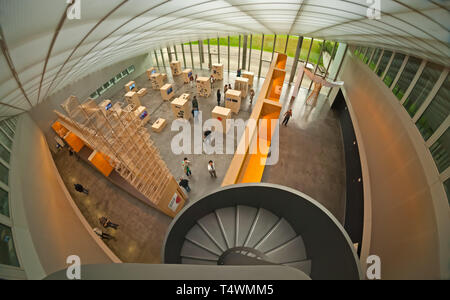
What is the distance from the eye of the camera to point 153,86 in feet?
44.8

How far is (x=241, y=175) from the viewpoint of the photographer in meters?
4.77

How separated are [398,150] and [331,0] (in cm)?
362

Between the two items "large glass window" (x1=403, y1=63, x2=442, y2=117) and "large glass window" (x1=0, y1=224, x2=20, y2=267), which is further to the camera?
"large glass window" (x1=403, y1=63, x2=442, y2=117)

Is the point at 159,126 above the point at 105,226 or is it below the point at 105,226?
above

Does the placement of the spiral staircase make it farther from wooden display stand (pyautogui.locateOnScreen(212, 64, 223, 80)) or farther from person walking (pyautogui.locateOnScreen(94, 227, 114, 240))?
wooden display stand (pyautogui.locateOnScreen(212, 64, 223, 80))

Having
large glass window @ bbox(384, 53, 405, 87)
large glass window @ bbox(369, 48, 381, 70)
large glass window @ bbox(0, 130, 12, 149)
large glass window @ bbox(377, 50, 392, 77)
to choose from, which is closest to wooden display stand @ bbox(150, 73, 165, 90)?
large glass window @ bbox(0, 130, 12, 149)

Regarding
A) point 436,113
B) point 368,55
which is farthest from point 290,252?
point 368,55

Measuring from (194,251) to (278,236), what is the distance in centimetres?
191

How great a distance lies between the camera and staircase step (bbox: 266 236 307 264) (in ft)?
11.0

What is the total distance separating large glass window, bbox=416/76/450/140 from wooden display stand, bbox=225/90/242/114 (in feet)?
25.7

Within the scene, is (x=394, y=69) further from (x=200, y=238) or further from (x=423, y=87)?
(x=200, y=238)

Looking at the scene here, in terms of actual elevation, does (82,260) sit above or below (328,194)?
below
